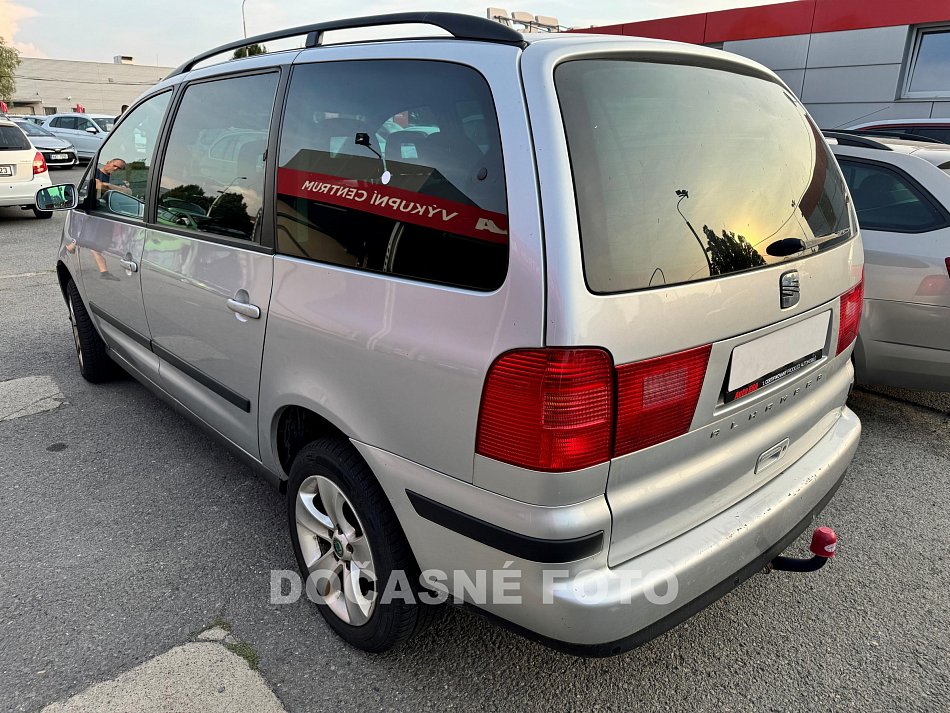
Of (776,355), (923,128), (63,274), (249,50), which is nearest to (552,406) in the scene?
(776,355)

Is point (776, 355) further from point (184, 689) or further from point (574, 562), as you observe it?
point (184, 689)

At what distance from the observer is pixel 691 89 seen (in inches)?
73.0

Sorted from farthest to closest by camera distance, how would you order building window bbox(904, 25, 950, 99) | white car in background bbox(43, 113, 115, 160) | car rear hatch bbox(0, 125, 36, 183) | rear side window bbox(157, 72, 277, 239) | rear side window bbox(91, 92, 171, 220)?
white car in background bbox(43, 113, 115, 160) → building window bbox(904, 25, 950, 99) → car rear hatch bbox(0, 125, 36, 183) → rear side window bbox(91, 92, 171, 220) → rear side window bbox(157, 72, 277, 239)

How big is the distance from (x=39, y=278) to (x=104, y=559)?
5.98 m

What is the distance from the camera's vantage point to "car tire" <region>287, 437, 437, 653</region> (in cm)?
190

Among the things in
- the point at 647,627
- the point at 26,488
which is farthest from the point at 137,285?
the point at 647,627

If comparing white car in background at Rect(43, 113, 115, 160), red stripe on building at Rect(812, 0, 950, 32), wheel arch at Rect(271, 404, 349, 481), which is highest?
red stripe on building at Rect(812, 0, 950, 32)

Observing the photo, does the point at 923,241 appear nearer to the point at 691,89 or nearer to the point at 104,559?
the point at 691,89

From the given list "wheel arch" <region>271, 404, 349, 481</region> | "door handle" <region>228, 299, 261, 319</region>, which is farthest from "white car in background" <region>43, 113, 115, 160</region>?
"wheel arch" <region>271, 404, 349, 481</region>

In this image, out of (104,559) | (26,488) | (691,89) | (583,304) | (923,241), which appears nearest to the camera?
(583,304)

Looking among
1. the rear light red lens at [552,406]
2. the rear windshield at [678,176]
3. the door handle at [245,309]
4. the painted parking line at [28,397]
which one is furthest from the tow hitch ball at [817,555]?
the painted parking line at [28,397]

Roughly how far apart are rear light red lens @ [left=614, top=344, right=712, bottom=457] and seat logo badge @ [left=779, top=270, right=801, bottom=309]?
0.36m

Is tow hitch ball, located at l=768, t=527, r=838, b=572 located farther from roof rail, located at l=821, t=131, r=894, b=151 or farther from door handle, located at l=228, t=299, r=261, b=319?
roof rail, located at l=821, t=131, r=894, b=151

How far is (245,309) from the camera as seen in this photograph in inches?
88.7
